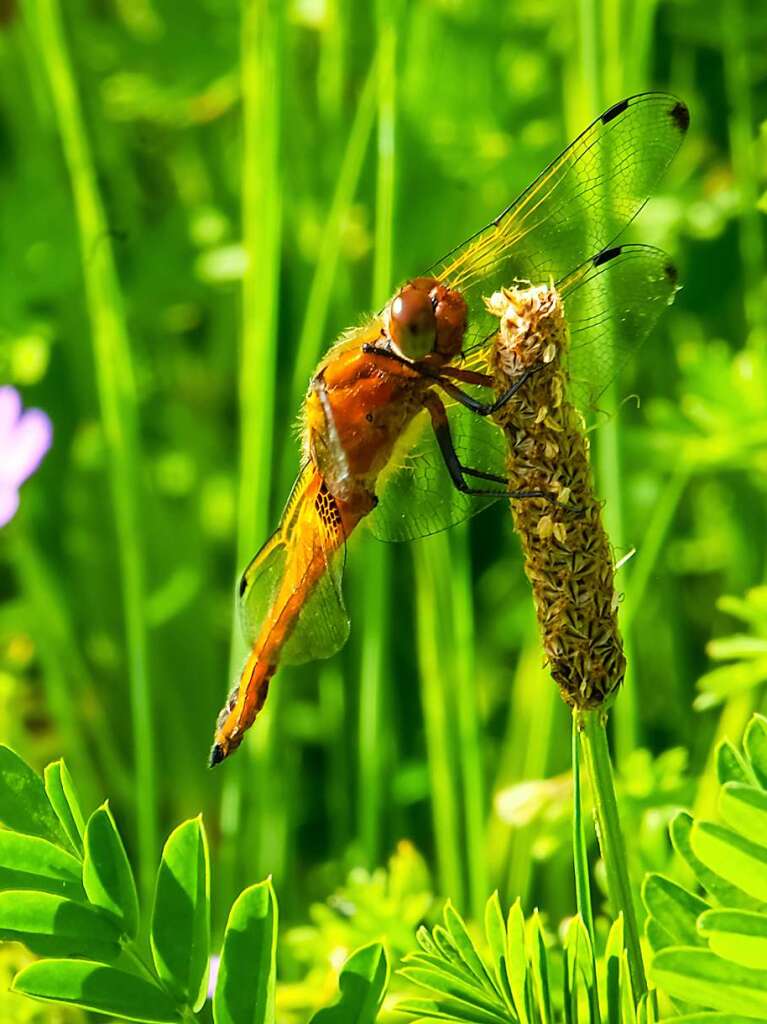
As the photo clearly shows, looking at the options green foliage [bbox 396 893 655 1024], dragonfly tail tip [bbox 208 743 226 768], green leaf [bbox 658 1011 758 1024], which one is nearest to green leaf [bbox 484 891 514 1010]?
green foliage [bbox 396 893 655 1024]

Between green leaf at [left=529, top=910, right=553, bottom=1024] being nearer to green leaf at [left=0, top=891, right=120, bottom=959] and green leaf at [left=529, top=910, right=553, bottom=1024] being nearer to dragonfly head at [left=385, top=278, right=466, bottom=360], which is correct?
green leaf at [left=0, top=891, right=120, bottom=959]

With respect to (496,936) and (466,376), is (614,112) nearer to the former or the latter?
(466,376)

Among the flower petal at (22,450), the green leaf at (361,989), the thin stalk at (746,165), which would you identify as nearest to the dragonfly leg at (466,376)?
the green leaf at (361,989)

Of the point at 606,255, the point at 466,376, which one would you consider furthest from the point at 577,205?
the point at 466,376

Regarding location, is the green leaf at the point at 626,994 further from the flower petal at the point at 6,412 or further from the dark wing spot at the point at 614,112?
the flower petal at the point at 6,412

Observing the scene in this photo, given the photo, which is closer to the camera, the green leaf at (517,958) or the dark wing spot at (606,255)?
the green leaf at (517,958)

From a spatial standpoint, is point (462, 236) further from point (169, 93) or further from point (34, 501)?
point (34, 501)
